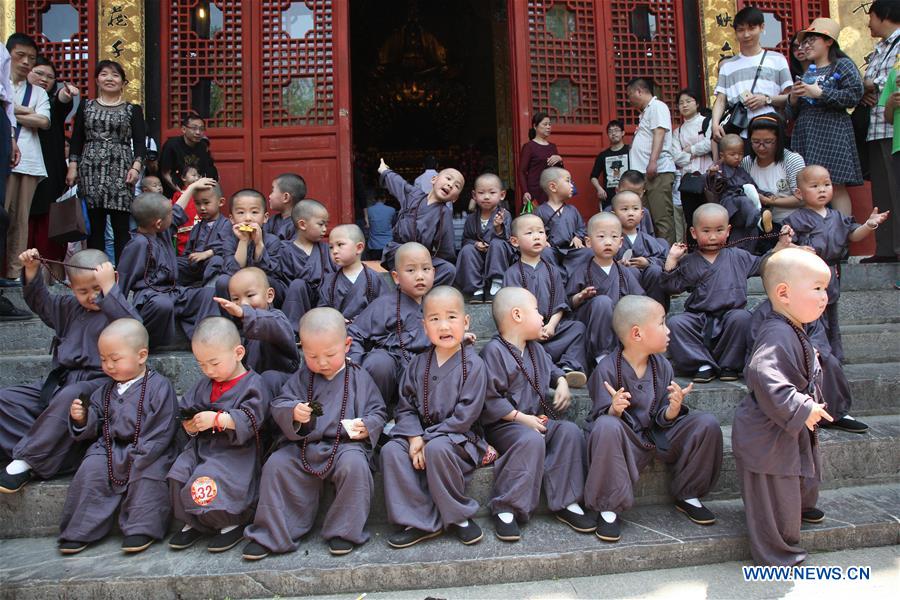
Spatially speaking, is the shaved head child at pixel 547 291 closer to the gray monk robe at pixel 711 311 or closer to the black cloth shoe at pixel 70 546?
the gray monk robe at pixel 711 311

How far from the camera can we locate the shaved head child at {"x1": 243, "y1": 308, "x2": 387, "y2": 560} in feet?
9.65

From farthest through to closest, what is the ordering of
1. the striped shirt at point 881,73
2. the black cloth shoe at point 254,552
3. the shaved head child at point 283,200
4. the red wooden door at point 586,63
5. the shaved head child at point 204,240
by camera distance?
the red wooden door at point 586,63 < the shaved head child at point 283,200 < the striped shirt at point 881,73 < the shaved head child at point 204,240 < the black cloth shoe at point 254,552

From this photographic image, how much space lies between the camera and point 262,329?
3.54 m

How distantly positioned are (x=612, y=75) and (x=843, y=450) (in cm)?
536

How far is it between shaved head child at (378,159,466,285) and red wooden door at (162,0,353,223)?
2125mm

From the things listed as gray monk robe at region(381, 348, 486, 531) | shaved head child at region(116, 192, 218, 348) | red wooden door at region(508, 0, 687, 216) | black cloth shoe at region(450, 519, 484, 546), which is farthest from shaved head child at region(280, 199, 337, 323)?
red wooden door at region(508, 0, 687, 216)

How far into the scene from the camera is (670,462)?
3.26 m

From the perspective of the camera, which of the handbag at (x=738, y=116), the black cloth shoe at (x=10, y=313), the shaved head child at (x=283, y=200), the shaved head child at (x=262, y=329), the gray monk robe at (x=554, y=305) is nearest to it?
the shaved head child at (x=262, y=329)

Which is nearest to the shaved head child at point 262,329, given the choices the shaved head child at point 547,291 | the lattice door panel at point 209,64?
the shaved head child at point 547,291

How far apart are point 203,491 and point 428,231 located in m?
2.72

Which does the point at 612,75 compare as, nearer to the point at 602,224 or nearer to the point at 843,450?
the point at 602,224

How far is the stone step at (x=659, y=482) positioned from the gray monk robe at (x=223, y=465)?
398 mm

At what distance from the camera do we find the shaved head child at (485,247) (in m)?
5.21

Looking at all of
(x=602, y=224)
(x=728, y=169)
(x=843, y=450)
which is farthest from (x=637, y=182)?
(x=843, y=450)
